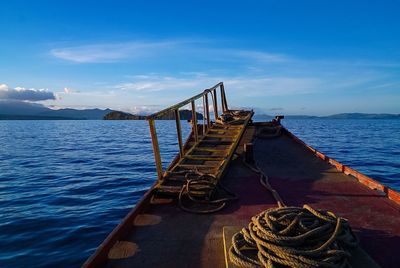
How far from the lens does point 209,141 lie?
9.11 m

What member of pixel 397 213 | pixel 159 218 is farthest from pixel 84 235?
pixel 397 213

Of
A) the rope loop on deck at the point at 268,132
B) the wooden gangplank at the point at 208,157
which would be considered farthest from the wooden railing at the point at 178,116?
the rope loop on deck at the point at 268,132

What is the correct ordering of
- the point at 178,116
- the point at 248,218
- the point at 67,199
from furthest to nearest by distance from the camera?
the point at 67,199, the point at 178,116, the point at 248,218

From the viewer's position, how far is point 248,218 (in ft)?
15.5

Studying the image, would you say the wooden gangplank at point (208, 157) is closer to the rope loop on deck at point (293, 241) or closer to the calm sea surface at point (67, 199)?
the calm sea surface at point (67, 199)

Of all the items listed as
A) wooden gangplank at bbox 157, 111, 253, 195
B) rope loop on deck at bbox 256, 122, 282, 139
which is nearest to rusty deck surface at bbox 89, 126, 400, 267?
wooden gangplank at bbox 157, 111, 253, 195

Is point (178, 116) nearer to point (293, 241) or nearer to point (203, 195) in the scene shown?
point (203, 195)

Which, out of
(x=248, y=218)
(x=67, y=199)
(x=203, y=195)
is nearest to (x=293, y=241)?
(x=248, y=218)

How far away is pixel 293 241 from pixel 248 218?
62.8 inches

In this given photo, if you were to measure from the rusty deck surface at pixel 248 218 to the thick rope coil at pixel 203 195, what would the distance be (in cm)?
14

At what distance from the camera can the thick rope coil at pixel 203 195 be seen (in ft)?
16.9

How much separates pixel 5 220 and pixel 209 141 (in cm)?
578

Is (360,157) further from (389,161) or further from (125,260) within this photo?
(125,260)

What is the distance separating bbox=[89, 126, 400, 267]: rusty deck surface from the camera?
3566 mm
